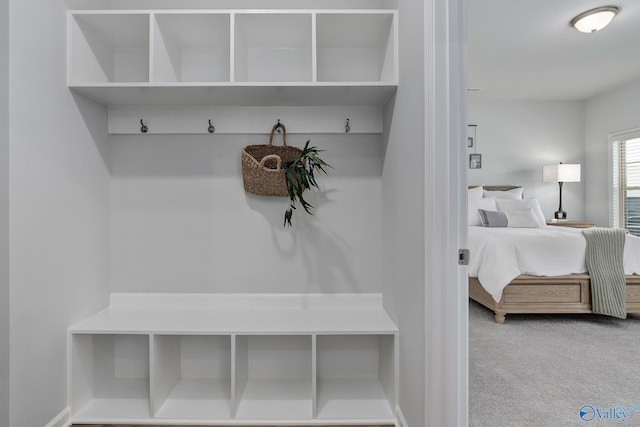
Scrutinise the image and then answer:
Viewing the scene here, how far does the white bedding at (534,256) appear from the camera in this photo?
9.99ft

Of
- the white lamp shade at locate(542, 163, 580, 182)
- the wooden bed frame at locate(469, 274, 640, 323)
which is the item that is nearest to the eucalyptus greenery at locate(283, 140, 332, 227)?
the wooden bed frame at locate(469, 274, 640, 323)

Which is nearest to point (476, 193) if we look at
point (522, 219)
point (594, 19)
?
point (522, 219)

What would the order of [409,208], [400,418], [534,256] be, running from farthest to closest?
1. [534,256]
2. [400,418]
3. [409,208]

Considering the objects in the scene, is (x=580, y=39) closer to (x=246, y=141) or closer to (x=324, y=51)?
(x=324, y=51)

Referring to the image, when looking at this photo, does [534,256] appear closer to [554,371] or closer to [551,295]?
[551,295]

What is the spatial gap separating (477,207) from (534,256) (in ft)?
4.62

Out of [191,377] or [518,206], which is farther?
[518,206]

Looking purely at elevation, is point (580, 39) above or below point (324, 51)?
above

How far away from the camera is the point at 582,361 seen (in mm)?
2393

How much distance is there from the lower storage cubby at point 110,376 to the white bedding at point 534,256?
2.68m

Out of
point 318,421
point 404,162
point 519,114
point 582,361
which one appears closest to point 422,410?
point 318,421

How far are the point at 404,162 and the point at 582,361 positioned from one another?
6.64ft

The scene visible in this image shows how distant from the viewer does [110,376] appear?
2.01 meters

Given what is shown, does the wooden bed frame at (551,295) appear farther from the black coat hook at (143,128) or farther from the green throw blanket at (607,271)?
the black coat hook at (143,128)
